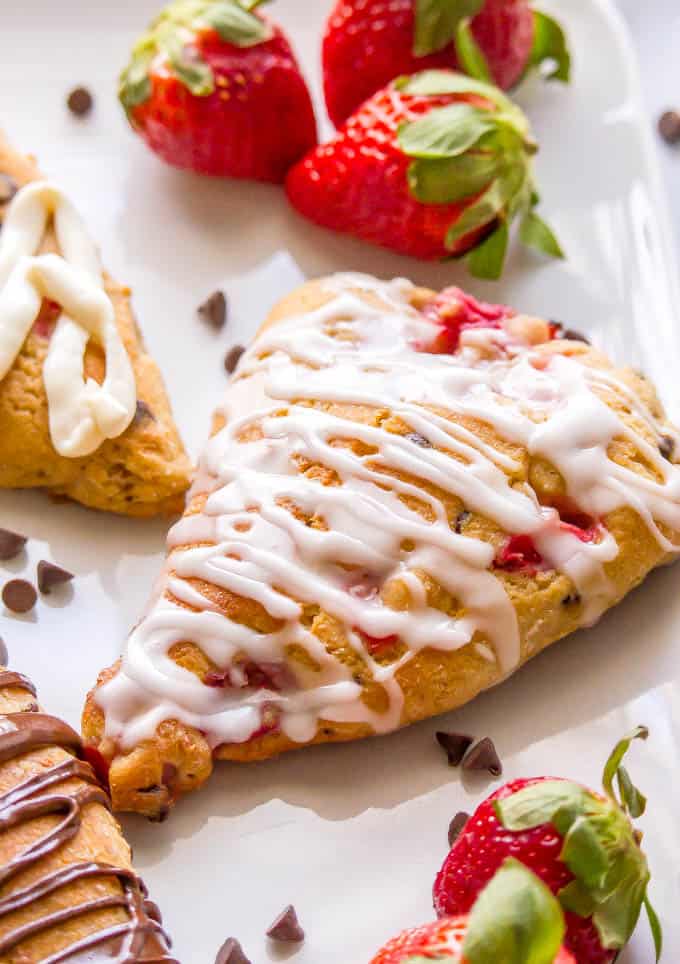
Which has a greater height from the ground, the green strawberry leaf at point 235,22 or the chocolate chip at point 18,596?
the green strawberry leaf at point 235,22

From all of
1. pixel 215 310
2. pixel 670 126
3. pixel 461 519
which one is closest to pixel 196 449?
pixel 215 310

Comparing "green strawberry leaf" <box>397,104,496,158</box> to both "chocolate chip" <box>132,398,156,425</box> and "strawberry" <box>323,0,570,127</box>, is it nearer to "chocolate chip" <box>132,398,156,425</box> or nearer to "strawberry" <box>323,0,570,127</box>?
"strawberry" <box>323,0,570,127</box>

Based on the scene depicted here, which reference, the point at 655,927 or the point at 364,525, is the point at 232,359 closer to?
the point at 364,525

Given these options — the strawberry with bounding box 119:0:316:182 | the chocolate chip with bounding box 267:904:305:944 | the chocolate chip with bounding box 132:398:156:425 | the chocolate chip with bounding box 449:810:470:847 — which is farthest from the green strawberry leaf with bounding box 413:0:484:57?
the chocolate chip with bounding box 267:904:305:944

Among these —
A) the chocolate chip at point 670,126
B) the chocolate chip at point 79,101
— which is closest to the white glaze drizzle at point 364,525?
the chocolate chip at point 79,101

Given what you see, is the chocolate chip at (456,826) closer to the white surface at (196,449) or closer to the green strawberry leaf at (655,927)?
the white surface at (196,449)

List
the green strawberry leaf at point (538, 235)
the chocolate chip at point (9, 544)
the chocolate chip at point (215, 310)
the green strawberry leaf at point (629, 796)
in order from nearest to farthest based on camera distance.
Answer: the green strawberry leaf at point (629, 796)
the chocolate chip at point (9, 544)
the chocolate chip at point (215, 310)
the green strawberry leaf at point (538, 235)
